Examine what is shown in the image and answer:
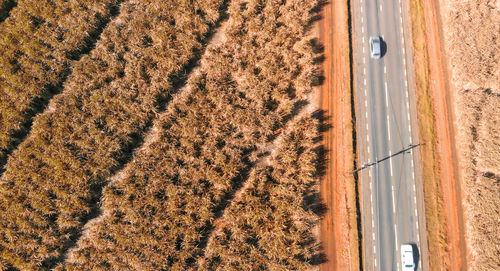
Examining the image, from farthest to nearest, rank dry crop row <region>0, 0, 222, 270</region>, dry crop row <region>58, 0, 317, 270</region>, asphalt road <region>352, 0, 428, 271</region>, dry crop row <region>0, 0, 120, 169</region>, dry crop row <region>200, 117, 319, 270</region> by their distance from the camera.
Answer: dry crop row <region>0, 0, 120, 169</region>
asphalt road <region>352, 0, 428, 271</region>
dry crop row <region>0, 0, 222, 270</region>
dry crop row <region>58, 0, 317, 270</region>
dry crop row <region>200, 117, 319, 270</region>

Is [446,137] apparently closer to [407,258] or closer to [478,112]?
[478,112]

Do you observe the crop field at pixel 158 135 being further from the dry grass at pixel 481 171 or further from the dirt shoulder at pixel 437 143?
the dry grass at pixel 481 171

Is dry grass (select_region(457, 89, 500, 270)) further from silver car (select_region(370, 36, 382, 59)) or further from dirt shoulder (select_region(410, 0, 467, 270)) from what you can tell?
silver car (select_region(370, 36, 382, 59))

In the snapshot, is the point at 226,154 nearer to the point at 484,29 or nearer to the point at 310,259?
the point at 310,259

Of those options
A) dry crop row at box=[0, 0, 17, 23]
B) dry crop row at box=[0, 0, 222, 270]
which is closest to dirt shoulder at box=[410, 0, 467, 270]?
dry crop row at box=[0, 0, 222, 270]

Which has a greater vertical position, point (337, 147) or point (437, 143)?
point (437, 143)

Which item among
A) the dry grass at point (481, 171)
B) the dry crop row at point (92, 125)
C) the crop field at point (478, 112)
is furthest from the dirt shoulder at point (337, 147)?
the dry crop row at point (92, 125)

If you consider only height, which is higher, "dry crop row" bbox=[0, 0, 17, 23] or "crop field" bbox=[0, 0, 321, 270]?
"dry crop row" bbox=[0, 0, 17, 23]

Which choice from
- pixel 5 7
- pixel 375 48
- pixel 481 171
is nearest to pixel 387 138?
pixel 481 171
